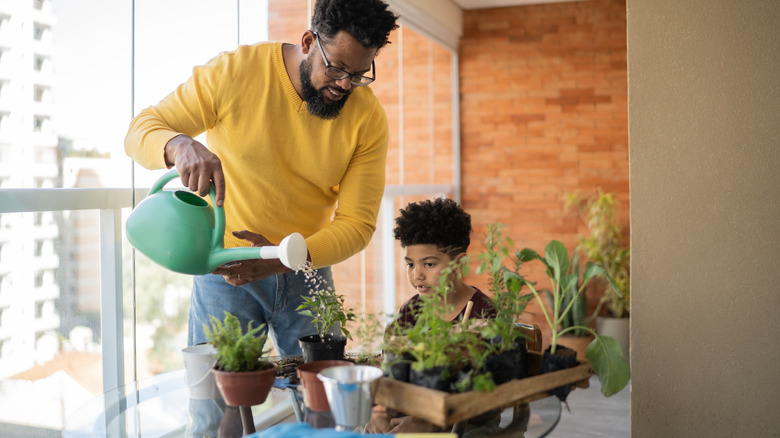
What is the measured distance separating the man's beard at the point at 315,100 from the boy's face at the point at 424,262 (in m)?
0.54

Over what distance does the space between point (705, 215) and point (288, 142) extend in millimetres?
1097

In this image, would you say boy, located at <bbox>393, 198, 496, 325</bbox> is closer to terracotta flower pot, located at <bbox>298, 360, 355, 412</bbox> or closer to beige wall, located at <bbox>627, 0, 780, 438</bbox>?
beige wall, located at <bbox>627, 0, 780, 438</bbox>

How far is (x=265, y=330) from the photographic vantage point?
172cm

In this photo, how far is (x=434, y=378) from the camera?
42.0 inches

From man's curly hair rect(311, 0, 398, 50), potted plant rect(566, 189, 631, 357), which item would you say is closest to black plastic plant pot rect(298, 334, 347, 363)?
man's curly hair rect(311, 0, 398, 50)

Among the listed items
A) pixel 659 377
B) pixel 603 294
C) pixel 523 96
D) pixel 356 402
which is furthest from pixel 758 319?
pixel 523 96

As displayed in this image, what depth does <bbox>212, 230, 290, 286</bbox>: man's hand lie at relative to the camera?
1.48 m

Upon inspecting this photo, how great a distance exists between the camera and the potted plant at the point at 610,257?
4.51 meters

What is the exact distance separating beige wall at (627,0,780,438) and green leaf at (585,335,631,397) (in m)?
0.64

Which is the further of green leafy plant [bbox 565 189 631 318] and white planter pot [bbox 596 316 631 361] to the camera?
green leafy plant [bbox 565 189 631 318]

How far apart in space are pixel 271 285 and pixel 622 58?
3.96 metres

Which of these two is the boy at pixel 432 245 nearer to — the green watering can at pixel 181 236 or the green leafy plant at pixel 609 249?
the green watering can at pixel 181 236

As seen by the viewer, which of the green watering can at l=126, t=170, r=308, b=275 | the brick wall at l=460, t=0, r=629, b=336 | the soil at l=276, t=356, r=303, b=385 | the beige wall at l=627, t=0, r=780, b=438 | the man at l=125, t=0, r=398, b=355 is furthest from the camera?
the brick wall at l=460, t=0, r=629, b=336

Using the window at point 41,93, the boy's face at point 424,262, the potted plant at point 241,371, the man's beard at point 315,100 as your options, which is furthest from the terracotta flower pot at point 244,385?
→ the window at point 41,93
